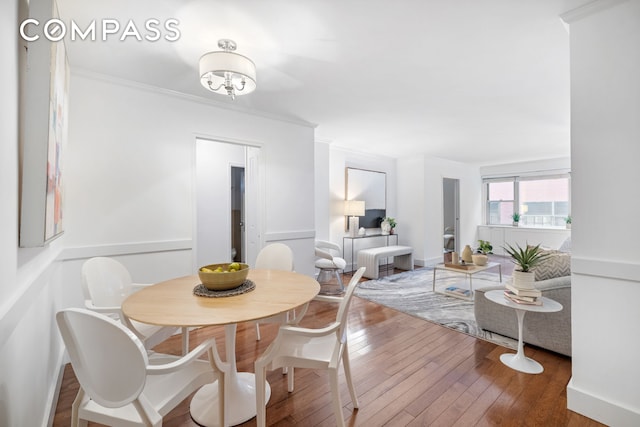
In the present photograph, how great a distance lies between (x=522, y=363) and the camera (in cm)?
227

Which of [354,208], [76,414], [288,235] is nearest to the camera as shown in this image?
[76,414]

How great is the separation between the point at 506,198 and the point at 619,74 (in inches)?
273

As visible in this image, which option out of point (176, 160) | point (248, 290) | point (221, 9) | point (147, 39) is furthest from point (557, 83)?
point (176, 160)

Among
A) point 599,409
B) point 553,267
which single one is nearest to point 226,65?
point 599,409

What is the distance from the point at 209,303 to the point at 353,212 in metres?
4.05

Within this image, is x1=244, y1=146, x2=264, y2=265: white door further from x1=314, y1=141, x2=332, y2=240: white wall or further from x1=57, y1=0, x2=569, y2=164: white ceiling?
x1=314, y1=141, x2=332, y2=240: white wall

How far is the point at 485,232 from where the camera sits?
7.76 metres

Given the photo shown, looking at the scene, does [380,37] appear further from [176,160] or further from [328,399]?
[328,399]

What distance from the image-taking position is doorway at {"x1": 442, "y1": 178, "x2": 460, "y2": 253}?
7.39m

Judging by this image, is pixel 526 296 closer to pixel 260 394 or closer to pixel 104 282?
pixel 260 394

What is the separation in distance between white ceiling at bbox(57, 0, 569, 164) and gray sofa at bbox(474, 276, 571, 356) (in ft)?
6.33

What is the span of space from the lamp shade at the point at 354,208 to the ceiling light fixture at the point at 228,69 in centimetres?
349

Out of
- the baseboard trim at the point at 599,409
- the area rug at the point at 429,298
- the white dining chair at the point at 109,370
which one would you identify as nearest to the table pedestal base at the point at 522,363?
the area rug at the point at 429,298

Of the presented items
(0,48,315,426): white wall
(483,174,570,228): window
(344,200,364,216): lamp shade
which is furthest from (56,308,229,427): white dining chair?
(483,174,570,228): window
